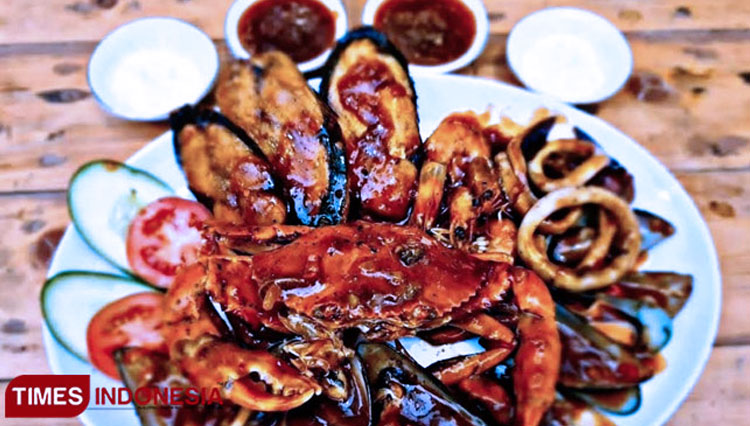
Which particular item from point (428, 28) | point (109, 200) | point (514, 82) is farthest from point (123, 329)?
point (514, 82)

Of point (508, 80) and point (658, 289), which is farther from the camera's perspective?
point (508, 80)

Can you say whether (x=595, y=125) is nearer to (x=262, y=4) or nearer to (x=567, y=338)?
(x=567, y=338)

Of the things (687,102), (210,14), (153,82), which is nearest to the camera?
(153,82)

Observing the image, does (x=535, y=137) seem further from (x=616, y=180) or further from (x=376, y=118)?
(x=376, y=118)

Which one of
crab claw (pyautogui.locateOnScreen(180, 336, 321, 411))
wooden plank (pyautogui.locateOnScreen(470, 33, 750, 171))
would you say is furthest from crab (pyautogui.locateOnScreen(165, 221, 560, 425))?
wooden plank (pyautogui.locateOnScreen(470, 33, 750, 171))

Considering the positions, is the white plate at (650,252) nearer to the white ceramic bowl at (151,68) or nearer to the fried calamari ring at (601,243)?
the fried calamari ring at (601,243)

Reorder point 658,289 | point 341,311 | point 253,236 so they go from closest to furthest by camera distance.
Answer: point 341,311
point 253,236
point 658,289

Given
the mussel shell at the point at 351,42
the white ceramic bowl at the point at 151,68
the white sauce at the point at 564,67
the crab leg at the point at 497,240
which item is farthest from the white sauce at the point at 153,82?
the white sauce at the point at 564,67
